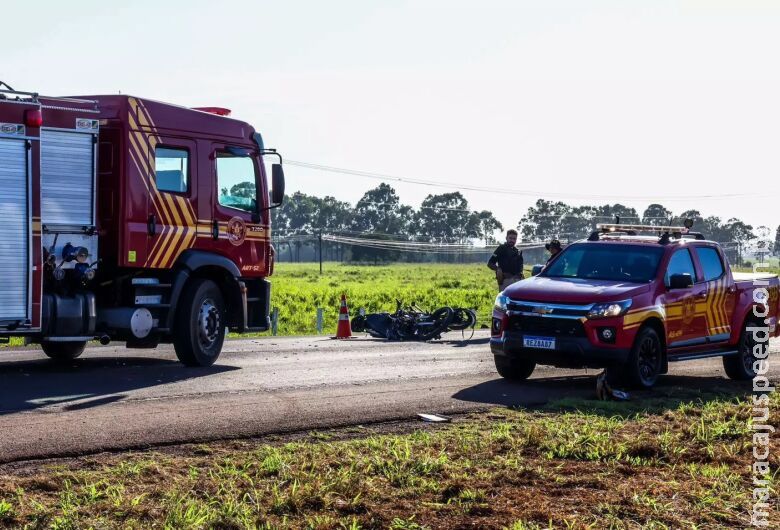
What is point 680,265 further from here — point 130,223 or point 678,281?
point 130,223

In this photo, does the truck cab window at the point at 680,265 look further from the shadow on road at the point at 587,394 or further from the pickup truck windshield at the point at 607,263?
the shadow on road at the point at 587,394

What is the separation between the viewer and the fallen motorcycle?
64.8ft

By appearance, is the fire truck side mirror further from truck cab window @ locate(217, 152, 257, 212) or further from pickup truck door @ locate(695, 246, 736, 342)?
pickup truck door @ locate(695, 246, 736, 342)

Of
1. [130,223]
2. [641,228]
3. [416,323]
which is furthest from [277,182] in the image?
[416,323]

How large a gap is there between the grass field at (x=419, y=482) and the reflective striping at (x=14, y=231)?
4852mm

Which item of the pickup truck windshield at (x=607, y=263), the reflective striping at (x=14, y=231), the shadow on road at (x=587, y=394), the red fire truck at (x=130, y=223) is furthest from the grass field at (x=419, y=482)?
the red fire truck at (x=130, y=223)

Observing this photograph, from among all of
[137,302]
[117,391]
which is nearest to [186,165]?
[137,302]

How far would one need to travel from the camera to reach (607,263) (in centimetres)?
1342

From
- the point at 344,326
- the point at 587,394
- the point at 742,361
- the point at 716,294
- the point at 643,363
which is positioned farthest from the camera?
the point at 344,326

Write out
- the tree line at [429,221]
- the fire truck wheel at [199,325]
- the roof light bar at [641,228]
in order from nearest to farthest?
1. the fire truck wheel at [199,325]
2. the roof light bar at [641,228]
3. the tree line at [429,221]

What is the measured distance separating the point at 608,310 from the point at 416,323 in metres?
8.05

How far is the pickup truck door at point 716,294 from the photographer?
13.8 metres

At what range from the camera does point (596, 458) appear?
796 cm

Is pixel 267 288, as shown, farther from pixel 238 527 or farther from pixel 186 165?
pixel 238 527
